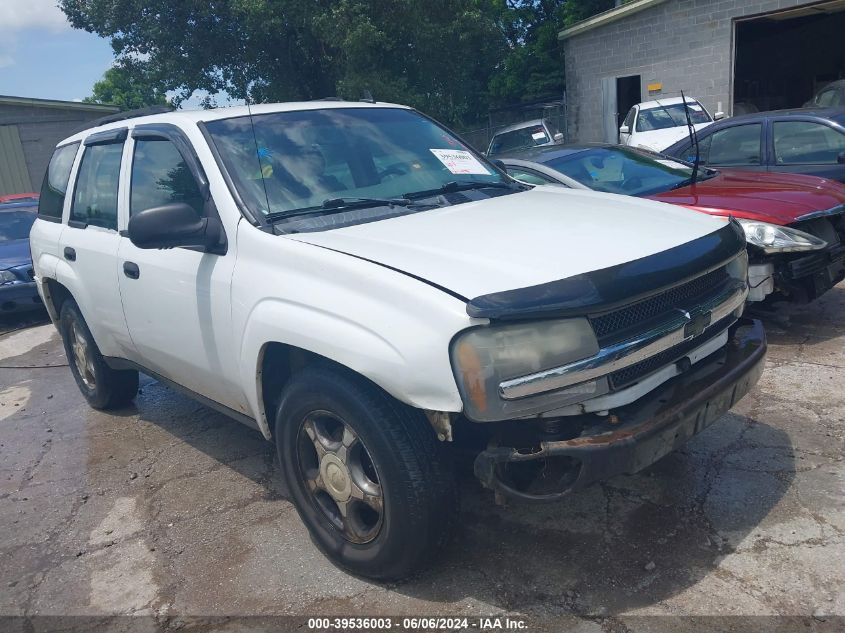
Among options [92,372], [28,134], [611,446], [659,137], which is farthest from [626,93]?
[611,446]

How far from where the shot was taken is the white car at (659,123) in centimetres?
1409

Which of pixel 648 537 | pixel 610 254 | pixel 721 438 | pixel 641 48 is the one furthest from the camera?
pixel 641 48

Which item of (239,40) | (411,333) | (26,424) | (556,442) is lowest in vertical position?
(26,424)

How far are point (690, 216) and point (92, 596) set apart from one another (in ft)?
9.82

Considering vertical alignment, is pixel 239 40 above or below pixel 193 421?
above

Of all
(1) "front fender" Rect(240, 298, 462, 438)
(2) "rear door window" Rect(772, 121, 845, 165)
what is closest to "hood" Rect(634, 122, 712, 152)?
(2) "rear door window" Rect(772, 121, 845, 165)

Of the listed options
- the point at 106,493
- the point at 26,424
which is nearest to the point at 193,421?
the point at 106,493

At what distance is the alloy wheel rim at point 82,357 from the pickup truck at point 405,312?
1117 mm

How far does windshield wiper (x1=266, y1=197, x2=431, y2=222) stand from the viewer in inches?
126

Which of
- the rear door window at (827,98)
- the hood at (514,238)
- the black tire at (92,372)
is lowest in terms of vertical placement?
the black tire at (92,372)

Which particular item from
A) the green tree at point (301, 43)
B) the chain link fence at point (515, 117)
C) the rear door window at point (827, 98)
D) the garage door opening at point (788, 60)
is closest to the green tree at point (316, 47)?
the green tree at point (301, 43)

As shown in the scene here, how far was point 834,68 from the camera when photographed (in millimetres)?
21922

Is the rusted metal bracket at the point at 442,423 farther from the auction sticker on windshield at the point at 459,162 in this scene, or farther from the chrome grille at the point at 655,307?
the auction sticker on windshield at the point at 459,162

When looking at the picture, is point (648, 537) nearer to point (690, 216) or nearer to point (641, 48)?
point (690, 216)
